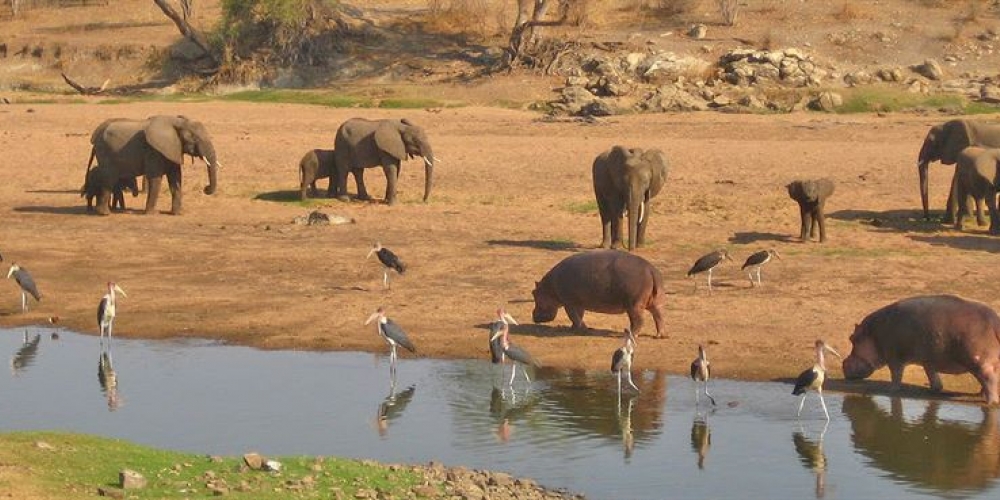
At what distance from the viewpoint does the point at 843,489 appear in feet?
45.8

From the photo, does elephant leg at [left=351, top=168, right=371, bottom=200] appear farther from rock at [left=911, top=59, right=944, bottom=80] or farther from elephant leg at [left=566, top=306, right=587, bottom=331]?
rock at [left=911, top=59, right=944, bottom=80]

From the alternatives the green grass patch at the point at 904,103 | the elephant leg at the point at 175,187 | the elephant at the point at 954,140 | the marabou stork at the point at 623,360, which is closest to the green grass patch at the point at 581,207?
the elephant at the point at 954,140

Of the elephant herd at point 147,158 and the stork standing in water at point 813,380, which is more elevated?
the stork standing in water at point 813,380

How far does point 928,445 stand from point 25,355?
1022 centimetres

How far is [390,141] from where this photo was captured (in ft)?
106

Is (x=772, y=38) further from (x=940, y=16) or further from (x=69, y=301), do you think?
(x=69, y=301)

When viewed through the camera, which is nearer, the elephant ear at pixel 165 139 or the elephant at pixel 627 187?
the elephant at pixel 627 187

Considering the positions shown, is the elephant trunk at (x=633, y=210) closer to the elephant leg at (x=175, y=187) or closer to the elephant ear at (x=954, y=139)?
the elephant ear at (x=954, y=139)

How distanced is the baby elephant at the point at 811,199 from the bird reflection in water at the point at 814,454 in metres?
10.7

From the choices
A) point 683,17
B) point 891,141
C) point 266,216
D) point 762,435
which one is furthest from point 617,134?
point 762,435

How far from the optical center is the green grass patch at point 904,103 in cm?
4575

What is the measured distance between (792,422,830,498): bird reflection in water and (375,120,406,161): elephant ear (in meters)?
17.3

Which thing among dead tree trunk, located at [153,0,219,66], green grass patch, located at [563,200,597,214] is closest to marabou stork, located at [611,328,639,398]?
green grass patch, located at [563,200,597,214]

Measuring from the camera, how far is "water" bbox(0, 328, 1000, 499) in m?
14.3
